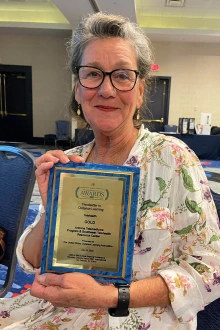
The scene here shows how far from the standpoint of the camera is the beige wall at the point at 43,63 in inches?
360

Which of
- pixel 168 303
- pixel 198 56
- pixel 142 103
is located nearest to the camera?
pixel 168 303

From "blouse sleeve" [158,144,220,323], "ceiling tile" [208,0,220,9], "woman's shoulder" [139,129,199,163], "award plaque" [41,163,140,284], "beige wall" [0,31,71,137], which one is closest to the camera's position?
"award plaque" [41,163,140,284]

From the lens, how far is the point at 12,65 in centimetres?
930

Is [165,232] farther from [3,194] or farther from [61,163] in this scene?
[3,194]

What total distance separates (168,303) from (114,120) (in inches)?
22.3

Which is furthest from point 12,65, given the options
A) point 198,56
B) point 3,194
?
point 3,194

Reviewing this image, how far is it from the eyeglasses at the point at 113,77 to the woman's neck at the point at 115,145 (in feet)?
0.57

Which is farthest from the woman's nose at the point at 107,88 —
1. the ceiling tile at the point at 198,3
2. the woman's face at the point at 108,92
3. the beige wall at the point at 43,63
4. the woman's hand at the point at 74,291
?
the beige wall at the point at 43,63

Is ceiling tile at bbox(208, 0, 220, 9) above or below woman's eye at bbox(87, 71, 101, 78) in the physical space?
above

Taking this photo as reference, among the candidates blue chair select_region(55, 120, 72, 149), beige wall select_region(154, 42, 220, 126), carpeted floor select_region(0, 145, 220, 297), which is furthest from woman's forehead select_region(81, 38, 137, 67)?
beige wall select_region(154, 42, 220, 126)

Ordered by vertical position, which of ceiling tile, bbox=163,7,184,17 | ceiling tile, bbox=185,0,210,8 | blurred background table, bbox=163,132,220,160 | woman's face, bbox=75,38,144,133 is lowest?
blurred background table, bbox=163,132,220,160

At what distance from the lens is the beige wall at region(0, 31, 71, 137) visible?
915cm

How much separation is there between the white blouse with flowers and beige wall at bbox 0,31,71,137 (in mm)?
8255

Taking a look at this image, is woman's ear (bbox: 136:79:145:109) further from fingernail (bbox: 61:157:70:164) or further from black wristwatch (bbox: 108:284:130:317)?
black wristwatch (bbox: 108:284:130:317)
